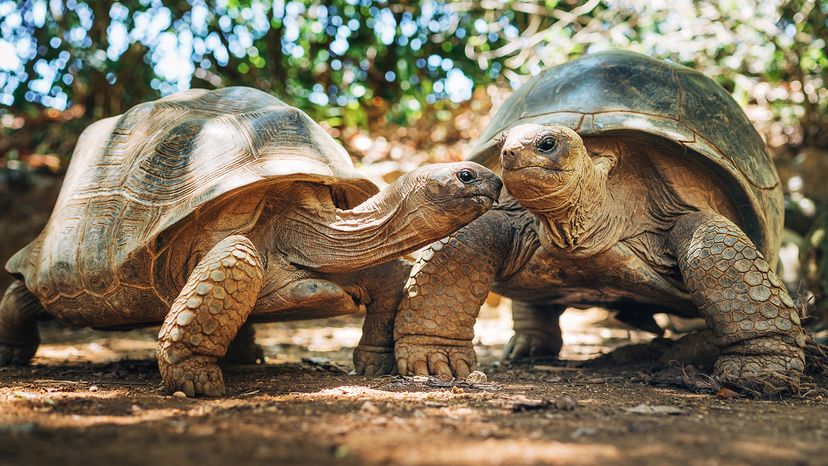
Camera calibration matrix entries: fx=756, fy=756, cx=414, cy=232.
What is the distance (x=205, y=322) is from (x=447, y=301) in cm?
129

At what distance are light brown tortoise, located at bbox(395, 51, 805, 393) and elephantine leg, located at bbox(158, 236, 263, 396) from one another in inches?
38.6

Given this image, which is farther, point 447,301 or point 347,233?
point 447,301

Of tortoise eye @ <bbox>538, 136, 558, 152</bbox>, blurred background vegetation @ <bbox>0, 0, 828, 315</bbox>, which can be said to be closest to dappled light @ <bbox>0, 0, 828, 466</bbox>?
tortoise eye @ <bbox>538, 136, 558, 152</bbox>

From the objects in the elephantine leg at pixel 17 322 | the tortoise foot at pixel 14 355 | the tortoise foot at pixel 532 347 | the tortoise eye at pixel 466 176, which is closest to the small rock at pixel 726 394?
the tortoise eye at pixel 466 176

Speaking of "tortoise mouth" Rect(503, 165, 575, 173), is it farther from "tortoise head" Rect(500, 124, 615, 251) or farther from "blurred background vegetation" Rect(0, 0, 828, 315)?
"blurred background vegetation" Rect(0, 0, 828, 315)

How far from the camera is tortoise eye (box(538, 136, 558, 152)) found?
3281 mm

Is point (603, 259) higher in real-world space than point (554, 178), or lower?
lower

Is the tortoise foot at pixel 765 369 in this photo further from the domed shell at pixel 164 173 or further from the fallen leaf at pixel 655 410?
the domed shell at pixel 164 173

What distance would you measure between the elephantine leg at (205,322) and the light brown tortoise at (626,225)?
980mm

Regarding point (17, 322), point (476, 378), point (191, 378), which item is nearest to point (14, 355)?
point (17, 322)

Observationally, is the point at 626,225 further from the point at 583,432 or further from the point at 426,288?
the point at 583,432

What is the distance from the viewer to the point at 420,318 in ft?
12.8

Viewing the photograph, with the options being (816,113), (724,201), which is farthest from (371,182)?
(816,113)

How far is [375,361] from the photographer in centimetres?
409
